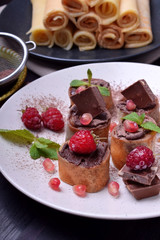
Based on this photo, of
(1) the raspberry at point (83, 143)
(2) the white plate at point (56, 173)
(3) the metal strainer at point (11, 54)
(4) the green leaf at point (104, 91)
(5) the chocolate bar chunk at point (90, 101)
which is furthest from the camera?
(3) the metal strainer at point (11, 54)

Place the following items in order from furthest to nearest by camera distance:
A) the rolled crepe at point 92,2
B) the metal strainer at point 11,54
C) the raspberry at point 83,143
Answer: the rolled crepe at point 92,2, the metal strainer at point 11,54, the raspberry at point 83,143

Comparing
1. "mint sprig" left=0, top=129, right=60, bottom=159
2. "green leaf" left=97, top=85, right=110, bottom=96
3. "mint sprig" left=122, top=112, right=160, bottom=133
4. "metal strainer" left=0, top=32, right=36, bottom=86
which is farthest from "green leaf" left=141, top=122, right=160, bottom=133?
"metal strainer" left=0, top=32, right=36, bottom=86

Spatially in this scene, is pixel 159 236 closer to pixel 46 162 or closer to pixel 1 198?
pixel 46 162

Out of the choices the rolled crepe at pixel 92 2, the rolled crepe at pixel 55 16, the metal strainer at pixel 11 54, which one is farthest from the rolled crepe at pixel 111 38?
the metal strainer at pixel 11 54

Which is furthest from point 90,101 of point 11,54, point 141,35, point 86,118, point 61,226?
point 141,35

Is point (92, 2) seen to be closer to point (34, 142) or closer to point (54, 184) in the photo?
point (34, 142)

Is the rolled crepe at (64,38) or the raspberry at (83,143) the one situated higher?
the raspberry at (83,143)

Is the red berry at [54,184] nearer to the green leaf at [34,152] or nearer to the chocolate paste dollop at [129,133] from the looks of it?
the green leaf at [34,152]
